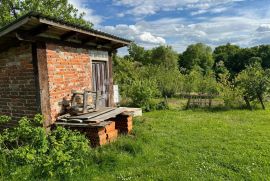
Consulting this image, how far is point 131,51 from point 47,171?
33.9m

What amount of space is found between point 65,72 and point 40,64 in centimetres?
Result: 93

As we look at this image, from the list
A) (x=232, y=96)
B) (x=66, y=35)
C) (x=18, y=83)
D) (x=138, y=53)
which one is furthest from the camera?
(x=138, y=53)

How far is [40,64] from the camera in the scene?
226 inches

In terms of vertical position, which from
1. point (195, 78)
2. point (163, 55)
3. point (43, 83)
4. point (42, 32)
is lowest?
point (43, 83)

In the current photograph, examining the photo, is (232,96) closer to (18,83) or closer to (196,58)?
(18,83)

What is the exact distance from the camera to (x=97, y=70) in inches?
331

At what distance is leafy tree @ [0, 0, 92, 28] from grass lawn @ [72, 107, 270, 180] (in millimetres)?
11135

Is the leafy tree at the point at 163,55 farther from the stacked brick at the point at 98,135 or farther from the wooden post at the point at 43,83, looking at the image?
the wooden post at the point at 43,83

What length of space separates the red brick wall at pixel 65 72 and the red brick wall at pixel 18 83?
44 centimetres

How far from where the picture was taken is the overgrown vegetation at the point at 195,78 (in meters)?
12.3

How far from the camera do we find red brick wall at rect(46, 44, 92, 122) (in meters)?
6.09

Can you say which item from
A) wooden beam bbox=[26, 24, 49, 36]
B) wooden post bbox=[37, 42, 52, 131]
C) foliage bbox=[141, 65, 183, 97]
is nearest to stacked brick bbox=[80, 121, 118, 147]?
wooden post bbox=[37, 42, 52, 131]

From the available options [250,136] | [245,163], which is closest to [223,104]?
[250,136]

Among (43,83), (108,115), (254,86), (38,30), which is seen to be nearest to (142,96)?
(254,86)
